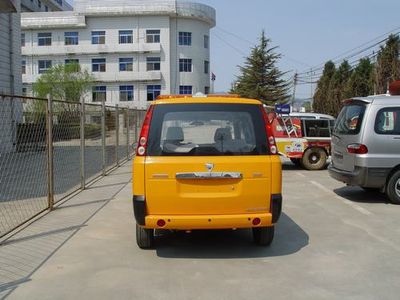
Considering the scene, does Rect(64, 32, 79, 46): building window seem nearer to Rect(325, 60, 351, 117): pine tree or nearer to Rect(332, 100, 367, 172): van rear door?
Rect(325, 60, 351, 117): pine tree

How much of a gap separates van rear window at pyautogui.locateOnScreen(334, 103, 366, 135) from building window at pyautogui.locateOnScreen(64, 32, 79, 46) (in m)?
60.1

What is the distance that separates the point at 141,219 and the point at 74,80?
55.2 meters

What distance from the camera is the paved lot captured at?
5008 millimetres

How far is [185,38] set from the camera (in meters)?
65.7

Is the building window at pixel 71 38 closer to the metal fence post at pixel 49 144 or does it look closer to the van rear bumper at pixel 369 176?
the metal fence post at pixel 49 144

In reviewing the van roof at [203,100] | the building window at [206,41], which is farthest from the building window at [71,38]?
the van roof at [203,100]

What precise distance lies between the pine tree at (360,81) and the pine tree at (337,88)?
2.35 meters

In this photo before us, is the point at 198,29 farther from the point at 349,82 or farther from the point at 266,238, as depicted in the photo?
the point at 266,238

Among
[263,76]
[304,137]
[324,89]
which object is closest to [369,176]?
[304,137]

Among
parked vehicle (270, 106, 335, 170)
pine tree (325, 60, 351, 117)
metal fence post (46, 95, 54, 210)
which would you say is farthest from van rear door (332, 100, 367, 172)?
pine tree (325, 60, 351, 117)

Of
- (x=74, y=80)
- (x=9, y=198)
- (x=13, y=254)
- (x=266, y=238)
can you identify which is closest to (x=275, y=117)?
(x=9, y=198)

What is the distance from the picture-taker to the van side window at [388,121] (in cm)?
945

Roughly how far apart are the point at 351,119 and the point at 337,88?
101ft

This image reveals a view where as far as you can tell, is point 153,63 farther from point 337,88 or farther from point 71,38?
point 337,88
